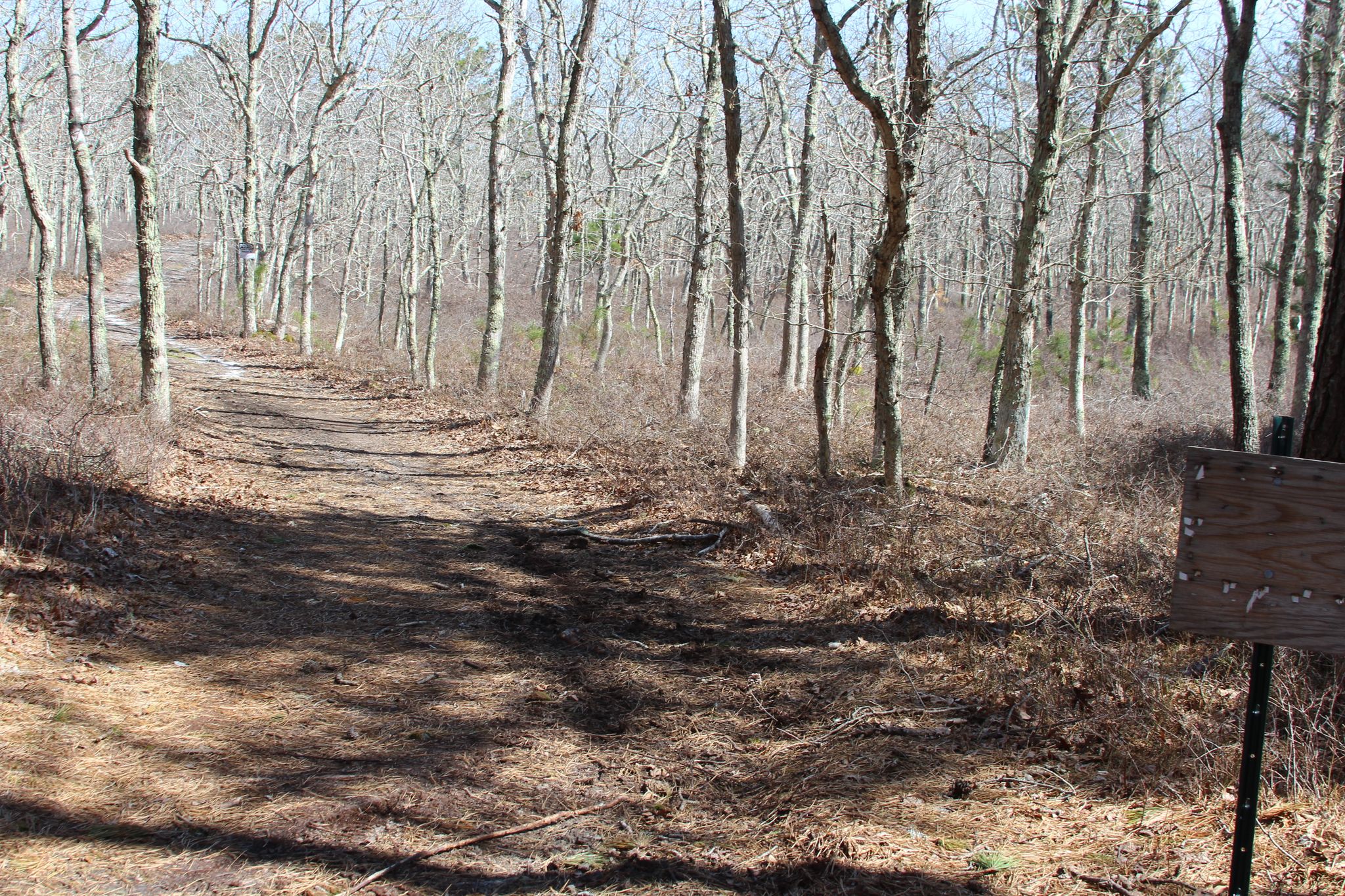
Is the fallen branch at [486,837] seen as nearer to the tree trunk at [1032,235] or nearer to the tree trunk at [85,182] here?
the tree trunk at [1032,235]

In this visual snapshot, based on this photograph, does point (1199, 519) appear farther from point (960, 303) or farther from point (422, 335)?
point (960, 303)

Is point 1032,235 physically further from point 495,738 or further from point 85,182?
point 85,182

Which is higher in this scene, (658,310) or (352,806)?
(658,310)

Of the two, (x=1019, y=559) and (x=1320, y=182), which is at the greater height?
(x=1320, y=182)

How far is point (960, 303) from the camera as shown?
164ft

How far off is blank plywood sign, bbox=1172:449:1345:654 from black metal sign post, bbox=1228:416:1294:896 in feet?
0.46

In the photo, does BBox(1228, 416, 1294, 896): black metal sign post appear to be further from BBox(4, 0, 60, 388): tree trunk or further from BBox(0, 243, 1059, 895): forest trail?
→ BBox(4, 0, 60, 388): tree trunk

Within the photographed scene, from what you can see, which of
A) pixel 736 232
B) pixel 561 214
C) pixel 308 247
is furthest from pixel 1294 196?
pixel 308 247

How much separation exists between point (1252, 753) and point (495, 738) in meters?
3.15

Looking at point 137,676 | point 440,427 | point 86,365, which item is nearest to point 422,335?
point 86,365

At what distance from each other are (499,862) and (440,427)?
37.8 ft

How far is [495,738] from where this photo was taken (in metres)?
4.19

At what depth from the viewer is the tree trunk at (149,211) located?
388 inches

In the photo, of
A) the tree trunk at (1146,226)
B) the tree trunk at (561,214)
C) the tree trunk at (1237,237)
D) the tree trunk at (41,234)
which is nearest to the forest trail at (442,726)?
→ the tree trunk at (1237,237)
